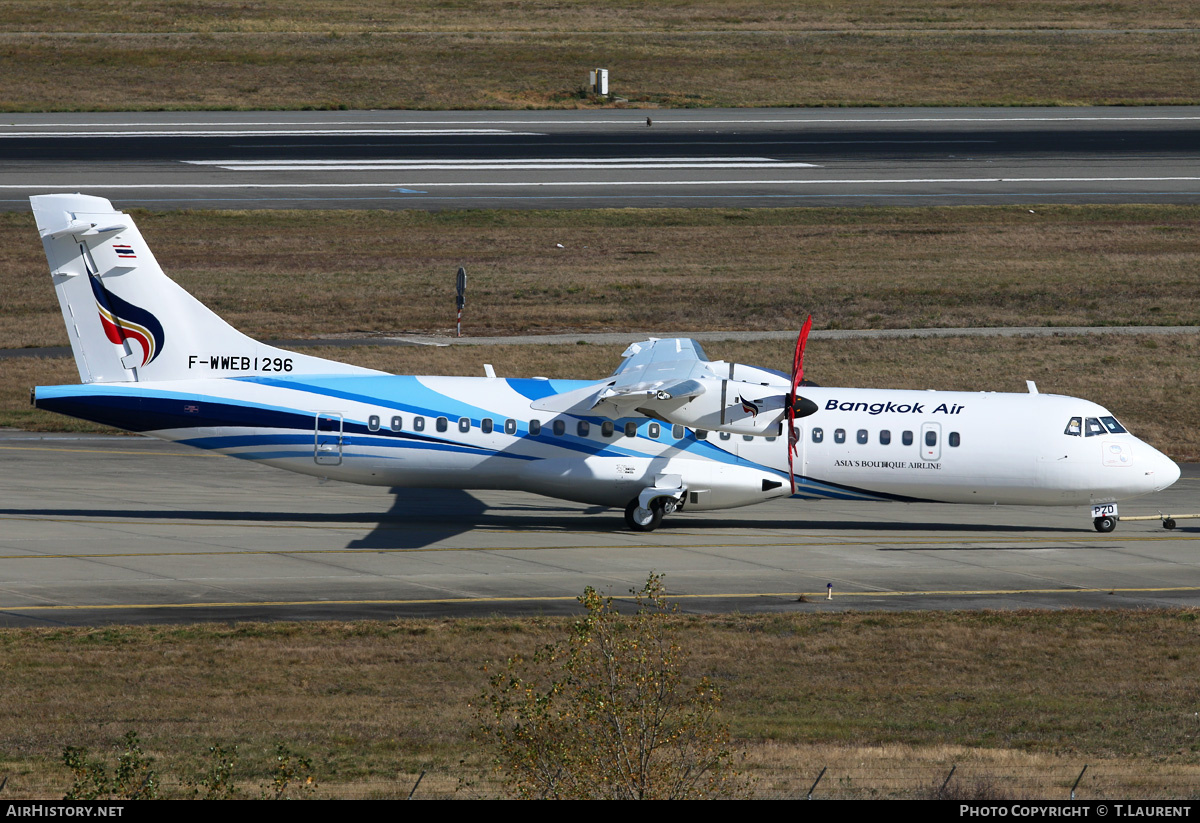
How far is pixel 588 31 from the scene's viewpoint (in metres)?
106

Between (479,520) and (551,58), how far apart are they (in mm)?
67819

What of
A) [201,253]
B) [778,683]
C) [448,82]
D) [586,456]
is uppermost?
[448,82]

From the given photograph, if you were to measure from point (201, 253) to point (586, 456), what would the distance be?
3491cm

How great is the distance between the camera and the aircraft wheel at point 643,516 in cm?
3186

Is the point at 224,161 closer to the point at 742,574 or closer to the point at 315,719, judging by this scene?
the point at 742,574

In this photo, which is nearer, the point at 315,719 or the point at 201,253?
the point at 315,719

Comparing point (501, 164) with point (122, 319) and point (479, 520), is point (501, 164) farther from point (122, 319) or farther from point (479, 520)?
point (122, 319)

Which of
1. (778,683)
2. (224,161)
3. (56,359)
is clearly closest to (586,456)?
(778,683)

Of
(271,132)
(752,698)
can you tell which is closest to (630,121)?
(271,132)

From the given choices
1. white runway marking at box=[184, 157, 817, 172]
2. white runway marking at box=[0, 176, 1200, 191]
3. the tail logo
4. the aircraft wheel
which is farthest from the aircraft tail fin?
white runway marking at box=[184, 157, 817, 172]

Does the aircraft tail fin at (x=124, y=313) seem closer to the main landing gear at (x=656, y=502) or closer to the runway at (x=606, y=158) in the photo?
the main landing gear at (x=656, y=502)

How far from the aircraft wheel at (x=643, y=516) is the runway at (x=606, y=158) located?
37634 mm

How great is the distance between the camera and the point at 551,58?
95.9 m

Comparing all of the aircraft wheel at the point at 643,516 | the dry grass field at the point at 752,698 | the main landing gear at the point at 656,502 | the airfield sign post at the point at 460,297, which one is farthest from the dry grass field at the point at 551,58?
the dry grass field at the point at 752,698
